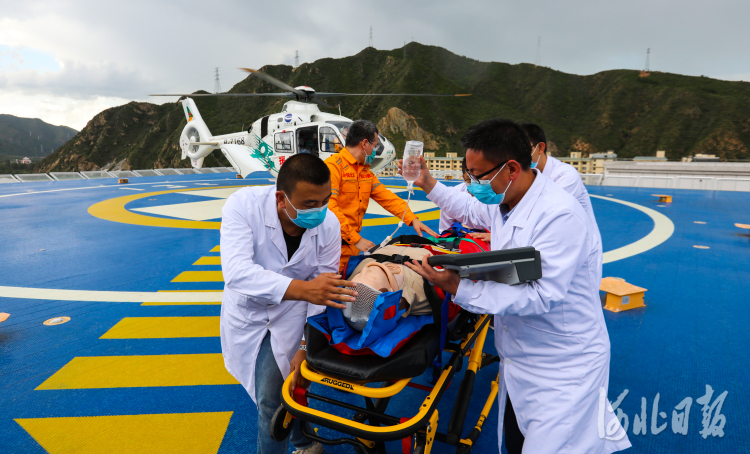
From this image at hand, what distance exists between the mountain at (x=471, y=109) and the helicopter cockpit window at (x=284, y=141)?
65847 mm

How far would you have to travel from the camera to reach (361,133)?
13.6ft

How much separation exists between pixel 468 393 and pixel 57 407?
3131 millimetres

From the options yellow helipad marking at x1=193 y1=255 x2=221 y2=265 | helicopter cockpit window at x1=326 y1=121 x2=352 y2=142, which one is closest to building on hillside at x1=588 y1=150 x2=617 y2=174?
helicopter cockpit window at x1=326 y1=121 x2=352 y2=142

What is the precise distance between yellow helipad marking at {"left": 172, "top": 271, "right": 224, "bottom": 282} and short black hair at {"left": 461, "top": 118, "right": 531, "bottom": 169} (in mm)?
4994

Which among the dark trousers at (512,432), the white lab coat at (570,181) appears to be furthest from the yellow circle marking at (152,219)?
the dark trousers at (512,432)

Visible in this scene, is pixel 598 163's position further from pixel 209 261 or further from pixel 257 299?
pixel 257 299

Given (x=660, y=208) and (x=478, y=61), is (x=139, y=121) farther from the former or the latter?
(x=660, y=208)

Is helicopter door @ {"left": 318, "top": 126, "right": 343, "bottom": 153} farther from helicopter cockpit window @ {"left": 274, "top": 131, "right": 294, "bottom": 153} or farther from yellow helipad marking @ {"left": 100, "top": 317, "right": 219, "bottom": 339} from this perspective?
yellow helipad marking @ {"left": 100, "top": 317, "right": 219, "bottom": 339}

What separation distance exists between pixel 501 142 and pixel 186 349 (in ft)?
11.9

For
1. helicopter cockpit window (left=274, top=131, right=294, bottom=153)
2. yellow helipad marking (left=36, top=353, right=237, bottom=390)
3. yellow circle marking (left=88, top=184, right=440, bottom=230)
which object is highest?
helicopter cockpit window (left=274, top=131, right=294, bottom=153)

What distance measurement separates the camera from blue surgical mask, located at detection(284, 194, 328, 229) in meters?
2.20

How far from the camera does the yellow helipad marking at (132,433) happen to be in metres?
2.50

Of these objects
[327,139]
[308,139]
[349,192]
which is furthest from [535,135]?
[308,139]

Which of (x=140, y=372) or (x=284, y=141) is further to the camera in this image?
(x=284, y=141)
